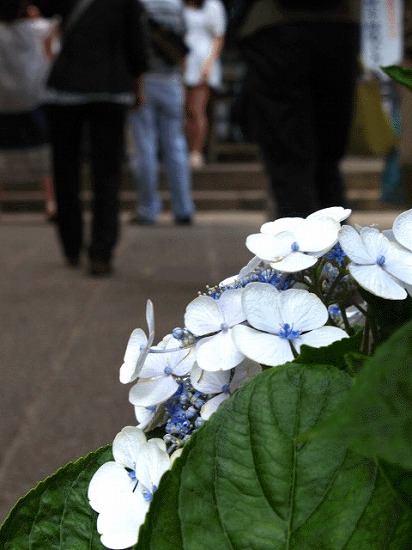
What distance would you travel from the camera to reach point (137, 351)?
0.89m

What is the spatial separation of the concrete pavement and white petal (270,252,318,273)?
6.25 ft

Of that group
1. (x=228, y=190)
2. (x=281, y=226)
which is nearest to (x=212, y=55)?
(x=228, y=190)

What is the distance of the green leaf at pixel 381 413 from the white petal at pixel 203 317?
293mm

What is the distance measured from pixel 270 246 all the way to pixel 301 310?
0.08 metres

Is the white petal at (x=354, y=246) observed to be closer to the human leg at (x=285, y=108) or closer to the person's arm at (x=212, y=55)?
the human leg at (x=285, y=108)

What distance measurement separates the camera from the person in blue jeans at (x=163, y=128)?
915 centimetres

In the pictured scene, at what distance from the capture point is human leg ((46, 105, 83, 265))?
6531 mm

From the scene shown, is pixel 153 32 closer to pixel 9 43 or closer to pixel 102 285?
pixel 9 43

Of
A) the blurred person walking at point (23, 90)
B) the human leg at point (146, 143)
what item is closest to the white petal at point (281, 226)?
the blurred person walking at point (23, 90)

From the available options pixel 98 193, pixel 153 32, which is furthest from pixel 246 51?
pixel 153 32

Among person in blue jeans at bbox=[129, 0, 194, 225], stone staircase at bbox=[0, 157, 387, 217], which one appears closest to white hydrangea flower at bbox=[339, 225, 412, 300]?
person in blue jeans at bbox=[129, 0, 194, 225]

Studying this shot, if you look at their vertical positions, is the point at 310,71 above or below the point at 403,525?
below

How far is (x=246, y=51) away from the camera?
4.57m

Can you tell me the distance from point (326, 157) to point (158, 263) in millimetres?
2731
